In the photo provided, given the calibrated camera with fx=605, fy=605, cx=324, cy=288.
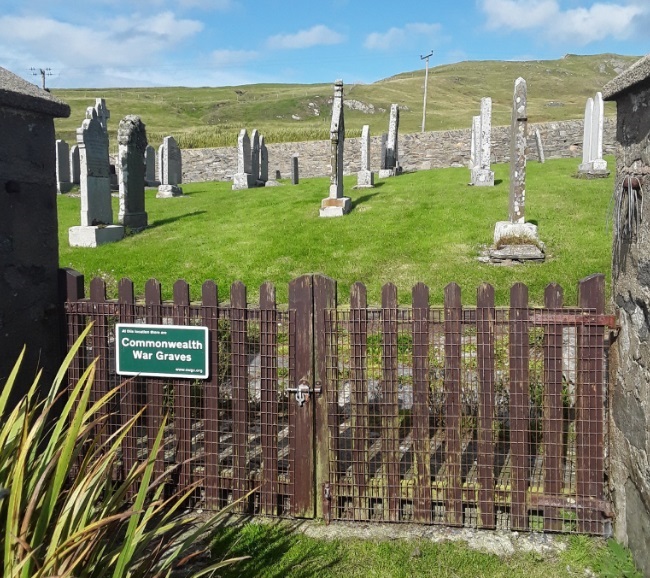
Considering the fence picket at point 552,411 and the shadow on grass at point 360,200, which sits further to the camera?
the shadow on grass at point 360,200

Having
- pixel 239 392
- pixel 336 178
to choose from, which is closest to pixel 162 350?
pixel 239 392

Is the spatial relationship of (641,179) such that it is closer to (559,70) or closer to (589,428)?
(589,428)

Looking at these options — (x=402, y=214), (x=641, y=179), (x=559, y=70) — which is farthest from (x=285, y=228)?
(x=559, y=70)

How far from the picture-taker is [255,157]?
23.8 metres

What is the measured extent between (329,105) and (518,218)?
253 feet

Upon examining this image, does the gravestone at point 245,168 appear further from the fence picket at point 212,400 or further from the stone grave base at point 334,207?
the fence picket at point 212,400

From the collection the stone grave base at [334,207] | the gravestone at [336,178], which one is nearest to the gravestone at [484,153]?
the gravestone at [336,178]

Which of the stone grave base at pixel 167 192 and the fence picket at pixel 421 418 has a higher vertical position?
the stone grave base at pixel 167 192

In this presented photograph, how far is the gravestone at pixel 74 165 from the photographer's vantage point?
84.7ft

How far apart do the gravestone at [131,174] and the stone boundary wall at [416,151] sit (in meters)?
14.7

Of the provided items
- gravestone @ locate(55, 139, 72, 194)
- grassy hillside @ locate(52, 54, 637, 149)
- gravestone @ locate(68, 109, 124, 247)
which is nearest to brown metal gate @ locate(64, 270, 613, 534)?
gravestone @ locate(68, 109, 124, 247)

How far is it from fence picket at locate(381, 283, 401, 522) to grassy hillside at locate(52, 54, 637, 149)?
3460 cm

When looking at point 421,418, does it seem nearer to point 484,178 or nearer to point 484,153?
point 484,178

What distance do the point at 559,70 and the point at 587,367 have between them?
14017 centimetres
